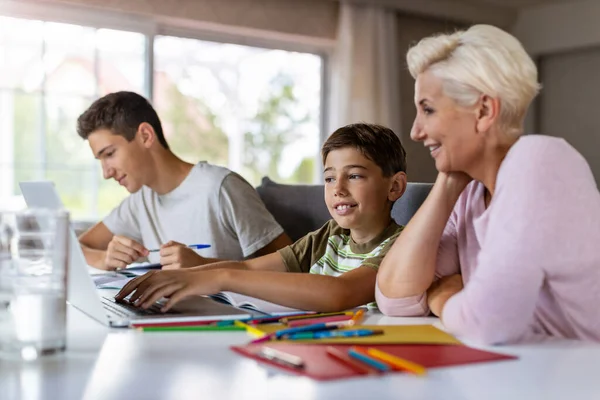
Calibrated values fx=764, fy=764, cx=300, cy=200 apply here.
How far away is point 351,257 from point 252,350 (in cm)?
70

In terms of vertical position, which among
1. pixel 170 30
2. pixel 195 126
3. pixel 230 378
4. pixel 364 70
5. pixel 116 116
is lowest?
pixel 230 378

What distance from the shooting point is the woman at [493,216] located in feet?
3.10

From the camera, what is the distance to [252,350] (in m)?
0.88

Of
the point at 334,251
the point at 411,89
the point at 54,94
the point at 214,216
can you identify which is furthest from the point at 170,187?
the point at 411,89

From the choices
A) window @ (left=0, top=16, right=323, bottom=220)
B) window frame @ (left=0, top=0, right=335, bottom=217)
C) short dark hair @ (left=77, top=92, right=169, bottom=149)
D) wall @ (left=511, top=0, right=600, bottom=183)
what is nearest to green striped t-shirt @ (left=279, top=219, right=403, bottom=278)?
short dark hair @ (left=77, top=92, right=169, bottom=149)

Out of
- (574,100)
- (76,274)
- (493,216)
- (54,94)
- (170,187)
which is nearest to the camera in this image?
(493,216)

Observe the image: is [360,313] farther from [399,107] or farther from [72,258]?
[399,107]

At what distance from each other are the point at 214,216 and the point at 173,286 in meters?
1.09

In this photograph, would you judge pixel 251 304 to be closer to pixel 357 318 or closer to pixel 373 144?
pixel 357 318

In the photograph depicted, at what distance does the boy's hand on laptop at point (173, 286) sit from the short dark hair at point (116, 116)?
111 centimetres

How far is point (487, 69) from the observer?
106 cm

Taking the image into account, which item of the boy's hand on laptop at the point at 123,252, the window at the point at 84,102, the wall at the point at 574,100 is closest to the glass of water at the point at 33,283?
the boy's hand on laptop at the point at 123,252

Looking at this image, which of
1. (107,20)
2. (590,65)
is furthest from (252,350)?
(590,65)

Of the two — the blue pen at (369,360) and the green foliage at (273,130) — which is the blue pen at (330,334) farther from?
the green foliage at (273,130)
